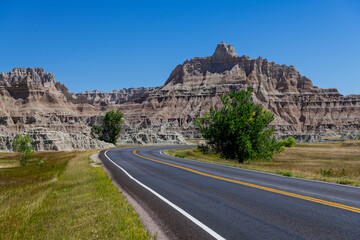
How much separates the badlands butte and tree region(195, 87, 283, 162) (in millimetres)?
96994

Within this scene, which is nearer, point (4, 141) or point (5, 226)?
point (5, 226)

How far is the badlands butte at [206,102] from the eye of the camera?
143000 millimetres

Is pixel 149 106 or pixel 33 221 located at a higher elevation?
pixel 149 106

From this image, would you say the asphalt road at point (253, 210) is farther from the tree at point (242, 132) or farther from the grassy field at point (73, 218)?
the tree at point (242, 132)

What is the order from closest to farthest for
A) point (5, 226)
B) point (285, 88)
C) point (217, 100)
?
point (5, 226) < point (217, 100) < point (285, 88)

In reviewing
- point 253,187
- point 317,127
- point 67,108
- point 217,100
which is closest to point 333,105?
point 317,127

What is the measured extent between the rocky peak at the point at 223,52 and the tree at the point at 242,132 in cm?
16316

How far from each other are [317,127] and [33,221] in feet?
573

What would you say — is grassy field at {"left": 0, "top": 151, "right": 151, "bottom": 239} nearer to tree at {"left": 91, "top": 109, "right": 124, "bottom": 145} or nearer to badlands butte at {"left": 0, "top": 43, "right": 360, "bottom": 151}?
tree at {"left": 91, "top": 109, "right": 124, "bottom": 145}

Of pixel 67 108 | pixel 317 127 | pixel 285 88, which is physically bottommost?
pixel 317 127

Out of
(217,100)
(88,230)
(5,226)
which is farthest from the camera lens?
(217,100)

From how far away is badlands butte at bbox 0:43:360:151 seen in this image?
143000 mm

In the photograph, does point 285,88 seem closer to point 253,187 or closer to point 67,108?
point 67,108

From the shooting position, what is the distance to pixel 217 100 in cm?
15625
